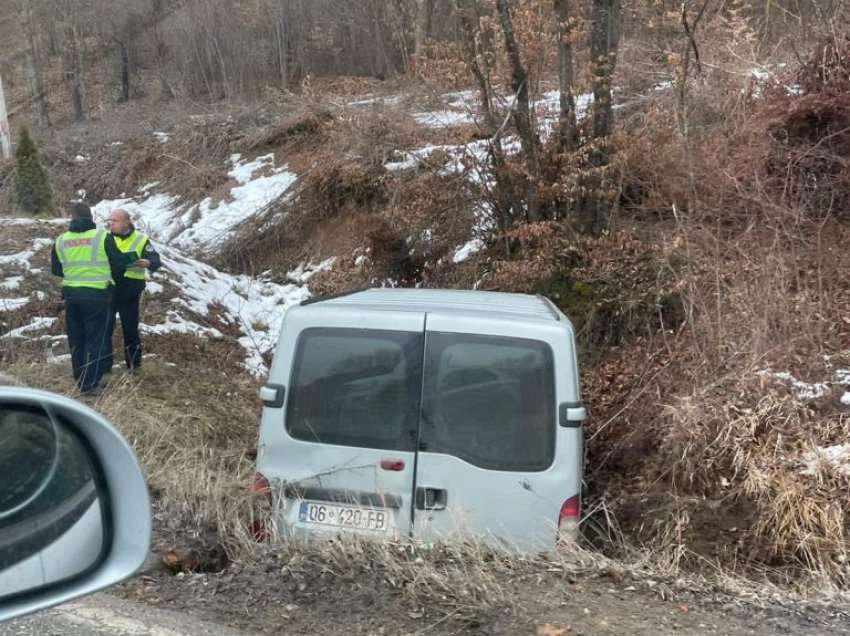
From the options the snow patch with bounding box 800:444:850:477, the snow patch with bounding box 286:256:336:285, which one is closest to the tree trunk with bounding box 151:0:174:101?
the snow patch with bounding box 286:256:336:285

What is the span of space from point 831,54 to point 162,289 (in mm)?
8755

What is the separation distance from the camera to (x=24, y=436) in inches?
94.1

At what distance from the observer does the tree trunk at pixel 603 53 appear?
10.3 meters

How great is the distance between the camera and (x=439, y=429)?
4562mm

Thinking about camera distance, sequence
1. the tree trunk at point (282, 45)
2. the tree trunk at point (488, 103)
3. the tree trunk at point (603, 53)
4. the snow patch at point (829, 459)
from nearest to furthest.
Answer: the snow patch at point (829, 459) → the tree trunk at point (603, 53) → the tree trunk at point (488, 103) → the tree trunk at point (282, 45)

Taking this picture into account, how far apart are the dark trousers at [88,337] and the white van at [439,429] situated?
4124 millimetres

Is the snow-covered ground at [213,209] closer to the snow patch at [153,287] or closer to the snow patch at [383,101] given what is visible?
the snow patch at [383,101]

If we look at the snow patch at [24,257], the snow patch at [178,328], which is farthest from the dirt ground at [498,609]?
the snow patch at [24,257]

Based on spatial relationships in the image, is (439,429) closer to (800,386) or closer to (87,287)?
(800,386)

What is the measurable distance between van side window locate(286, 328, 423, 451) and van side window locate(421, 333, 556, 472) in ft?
0.32

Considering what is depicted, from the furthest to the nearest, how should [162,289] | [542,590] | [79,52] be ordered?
1. [79,52]
2. [162,289]
3. [542,590]

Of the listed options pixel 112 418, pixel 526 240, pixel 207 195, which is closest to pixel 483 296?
pixel 112 418

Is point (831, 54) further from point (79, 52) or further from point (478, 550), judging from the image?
point (79, 52)

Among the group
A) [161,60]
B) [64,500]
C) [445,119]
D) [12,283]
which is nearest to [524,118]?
[445,119]
